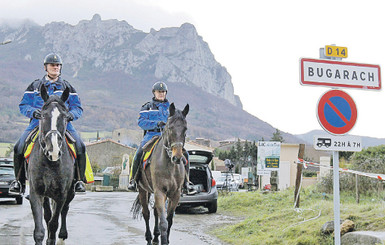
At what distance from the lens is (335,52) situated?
7328 mm

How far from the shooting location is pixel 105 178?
5300 cm

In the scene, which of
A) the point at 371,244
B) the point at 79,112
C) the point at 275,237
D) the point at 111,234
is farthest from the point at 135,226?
the point at 371,244

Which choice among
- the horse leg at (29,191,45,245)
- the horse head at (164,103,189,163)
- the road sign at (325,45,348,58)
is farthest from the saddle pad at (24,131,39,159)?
the road sign at (325,45,348,58)

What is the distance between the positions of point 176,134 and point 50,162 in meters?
2.22

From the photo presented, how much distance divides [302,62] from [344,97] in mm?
767

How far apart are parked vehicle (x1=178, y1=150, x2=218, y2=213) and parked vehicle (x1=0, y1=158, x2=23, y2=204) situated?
698 cm

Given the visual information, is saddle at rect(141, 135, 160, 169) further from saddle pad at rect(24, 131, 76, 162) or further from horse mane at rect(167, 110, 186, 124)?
saddle pad at rect(24, 131, 76, 162)

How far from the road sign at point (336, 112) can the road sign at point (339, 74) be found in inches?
8.5

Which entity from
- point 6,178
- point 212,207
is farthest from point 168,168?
point 6,178

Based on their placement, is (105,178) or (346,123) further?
(105,178)

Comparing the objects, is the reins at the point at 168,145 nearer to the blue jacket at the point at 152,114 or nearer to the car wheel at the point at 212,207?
the blue jacket at the point at 152,114

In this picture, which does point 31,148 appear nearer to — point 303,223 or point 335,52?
point 335,52

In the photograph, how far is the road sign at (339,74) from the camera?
279 inches

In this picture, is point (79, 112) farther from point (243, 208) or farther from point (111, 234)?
point (243, 208)
